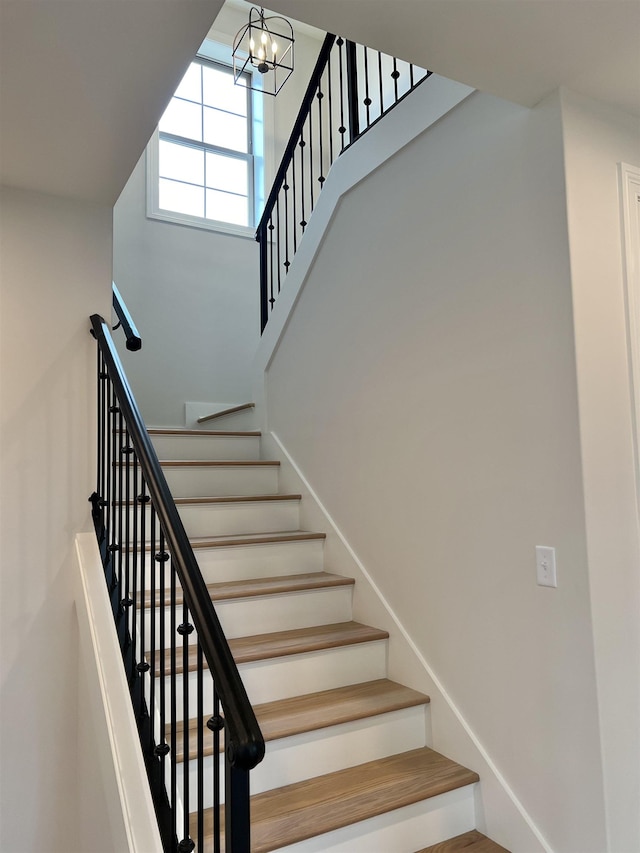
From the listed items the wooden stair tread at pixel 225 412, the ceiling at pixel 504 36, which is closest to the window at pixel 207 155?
the wooden stair tread at pixel 225 412

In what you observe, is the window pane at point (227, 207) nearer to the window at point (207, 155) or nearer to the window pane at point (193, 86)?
the window at point (207, 155)

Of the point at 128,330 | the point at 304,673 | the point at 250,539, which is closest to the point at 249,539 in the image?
the point at 250,539

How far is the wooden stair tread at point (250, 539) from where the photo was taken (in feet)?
9.23

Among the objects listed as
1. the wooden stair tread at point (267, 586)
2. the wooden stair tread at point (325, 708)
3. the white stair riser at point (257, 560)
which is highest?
the white stair riser at point (257, 560)

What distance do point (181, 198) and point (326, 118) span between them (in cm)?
141

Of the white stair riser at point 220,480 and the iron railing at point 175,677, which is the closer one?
the iron railing at point 175,677

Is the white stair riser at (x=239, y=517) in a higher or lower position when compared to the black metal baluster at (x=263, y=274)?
lower

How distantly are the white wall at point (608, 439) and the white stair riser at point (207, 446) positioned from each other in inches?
96.9

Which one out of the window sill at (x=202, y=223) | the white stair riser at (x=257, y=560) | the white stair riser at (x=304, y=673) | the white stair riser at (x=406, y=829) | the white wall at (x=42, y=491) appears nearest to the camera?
the white stair riser at (x=406, y=829)

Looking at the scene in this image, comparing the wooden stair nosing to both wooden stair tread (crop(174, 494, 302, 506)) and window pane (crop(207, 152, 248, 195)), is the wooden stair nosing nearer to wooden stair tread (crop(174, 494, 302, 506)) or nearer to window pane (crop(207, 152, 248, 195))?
wooden stair tread (crop(174, 494, 302, 506))

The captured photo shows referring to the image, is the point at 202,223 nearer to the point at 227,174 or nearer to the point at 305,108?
the point at 227,174

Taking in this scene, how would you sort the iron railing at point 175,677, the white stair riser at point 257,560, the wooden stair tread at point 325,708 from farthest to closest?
the white stair riser at point 257,560 < the wooden stair tread at point 325,708 < the iron railing at point 175,677

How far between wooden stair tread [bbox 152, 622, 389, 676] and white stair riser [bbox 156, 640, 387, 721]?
0.03m

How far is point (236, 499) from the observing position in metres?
3.20
